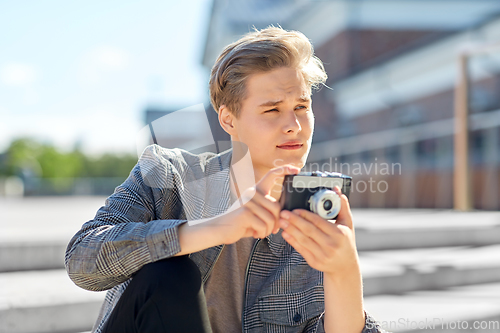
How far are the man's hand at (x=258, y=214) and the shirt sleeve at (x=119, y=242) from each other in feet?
0.45

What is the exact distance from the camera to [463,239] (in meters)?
3.34

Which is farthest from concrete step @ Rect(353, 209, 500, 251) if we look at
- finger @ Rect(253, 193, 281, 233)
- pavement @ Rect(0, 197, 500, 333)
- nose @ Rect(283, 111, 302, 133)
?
finger @ Rect(253, 193, 281, 233)

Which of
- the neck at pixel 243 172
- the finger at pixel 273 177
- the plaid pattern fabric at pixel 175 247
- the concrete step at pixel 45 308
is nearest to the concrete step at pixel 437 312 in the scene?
the plaid pattern fabric at pixel 175 247

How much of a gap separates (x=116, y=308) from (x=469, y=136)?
385 cm

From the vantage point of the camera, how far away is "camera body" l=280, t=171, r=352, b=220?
1.09 m

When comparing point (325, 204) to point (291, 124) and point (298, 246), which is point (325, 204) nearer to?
point (298, 246)

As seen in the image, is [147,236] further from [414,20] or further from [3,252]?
[414,20]

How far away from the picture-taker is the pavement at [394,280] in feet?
6.08

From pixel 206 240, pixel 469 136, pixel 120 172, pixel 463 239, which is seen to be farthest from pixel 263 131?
pixel 120 172

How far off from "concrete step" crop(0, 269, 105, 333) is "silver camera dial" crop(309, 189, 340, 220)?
4.25 feet

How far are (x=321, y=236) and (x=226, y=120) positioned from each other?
67 centimetres

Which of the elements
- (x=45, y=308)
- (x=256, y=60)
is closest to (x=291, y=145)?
(x=256, y=60)

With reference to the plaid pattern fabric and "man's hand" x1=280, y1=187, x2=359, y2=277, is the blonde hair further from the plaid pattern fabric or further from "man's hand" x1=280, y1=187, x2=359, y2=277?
"man's hand" x1=280, y1=187, x2=359, y2=277

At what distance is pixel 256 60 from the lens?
4.83 ft
